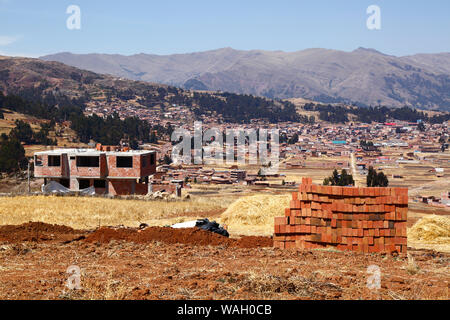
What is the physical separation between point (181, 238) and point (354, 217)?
4.35m

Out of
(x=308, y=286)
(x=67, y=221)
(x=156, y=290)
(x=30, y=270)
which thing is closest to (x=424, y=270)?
(x=308, y=286)

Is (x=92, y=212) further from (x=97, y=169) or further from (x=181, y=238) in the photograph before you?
(x=97, y=169)

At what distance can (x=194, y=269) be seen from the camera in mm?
8602

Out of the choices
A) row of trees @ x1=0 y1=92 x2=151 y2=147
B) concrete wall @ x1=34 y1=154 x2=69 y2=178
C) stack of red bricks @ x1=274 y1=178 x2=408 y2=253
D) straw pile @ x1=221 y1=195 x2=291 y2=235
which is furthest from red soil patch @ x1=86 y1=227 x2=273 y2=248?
row of trees @ x1=0 y1=92 x2=151 y2=147

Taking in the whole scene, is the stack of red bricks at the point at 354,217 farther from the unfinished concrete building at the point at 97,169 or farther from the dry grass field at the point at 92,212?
the unfinished concrete building at the point at 97,169

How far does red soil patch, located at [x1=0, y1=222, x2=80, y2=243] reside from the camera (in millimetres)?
13406

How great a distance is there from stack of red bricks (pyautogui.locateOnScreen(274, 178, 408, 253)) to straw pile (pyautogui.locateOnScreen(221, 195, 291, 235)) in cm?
740

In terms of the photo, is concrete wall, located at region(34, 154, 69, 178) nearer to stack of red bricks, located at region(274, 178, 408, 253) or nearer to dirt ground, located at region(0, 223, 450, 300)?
dirt ground, located at region(0, 223, 450, 300)

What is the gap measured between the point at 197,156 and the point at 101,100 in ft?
276

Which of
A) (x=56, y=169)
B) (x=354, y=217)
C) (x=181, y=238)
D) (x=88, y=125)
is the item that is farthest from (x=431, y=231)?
(x=88, y=125)

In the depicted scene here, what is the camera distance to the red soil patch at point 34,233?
1341 cm

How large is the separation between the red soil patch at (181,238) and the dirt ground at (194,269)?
25 mm

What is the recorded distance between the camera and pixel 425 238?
594 inches

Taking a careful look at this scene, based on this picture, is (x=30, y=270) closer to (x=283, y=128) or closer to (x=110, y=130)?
(x=110, y=130)
